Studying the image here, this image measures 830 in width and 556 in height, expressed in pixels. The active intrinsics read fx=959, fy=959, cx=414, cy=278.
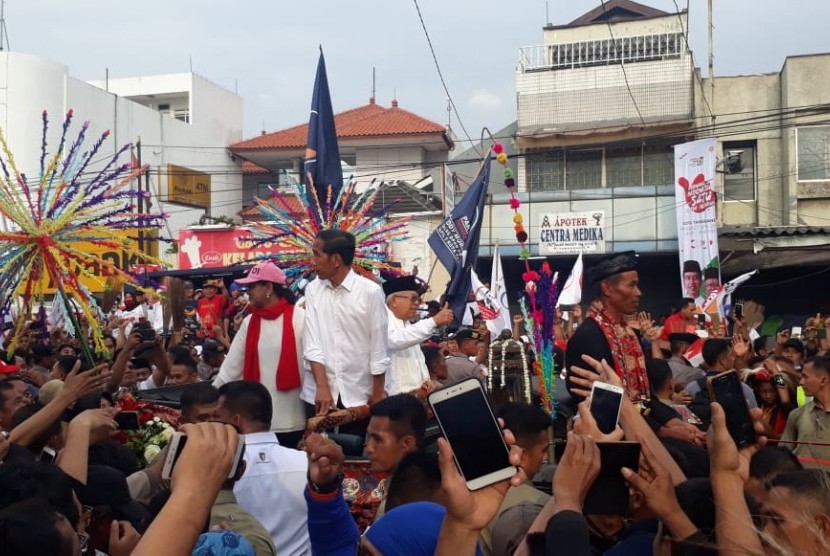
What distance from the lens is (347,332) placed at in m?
6.10

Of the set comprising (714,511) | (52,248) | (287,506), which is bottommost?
(287,506)

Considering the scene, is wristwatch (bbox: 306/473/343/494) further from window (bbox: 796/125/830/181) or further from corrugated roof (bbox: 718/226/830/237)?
window (bbox: 796/125/830/181)

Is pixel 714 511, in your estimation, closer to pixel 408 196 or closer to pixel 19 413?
pixel 19 413

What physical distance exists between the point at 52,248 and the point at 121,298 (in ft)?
29.3

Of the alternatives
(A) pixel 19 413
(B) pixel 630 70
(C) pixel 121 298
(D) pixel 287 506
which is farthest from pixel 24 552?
(B) pixel 630 70

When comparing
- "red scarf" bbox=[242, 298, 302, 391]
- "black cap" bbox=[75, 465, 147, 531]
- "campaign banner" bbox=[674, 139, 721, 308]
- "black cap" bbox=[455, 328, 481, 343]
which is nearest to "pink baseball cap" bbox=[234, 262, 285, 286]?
"red scarf" bbox=[242, 298, 302, 391]

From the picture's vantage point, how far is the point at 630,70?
25.2 metres

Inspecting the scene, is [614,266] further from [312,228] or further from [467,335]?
[467,335]

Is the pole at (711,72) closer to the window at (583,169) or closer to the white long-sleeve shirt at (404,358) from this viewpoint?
the window at (583,169)

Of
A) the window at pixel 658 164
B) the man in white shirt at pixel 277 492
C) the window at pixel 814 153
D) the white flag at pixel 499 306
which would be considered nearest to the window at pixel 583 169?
the window at pixel 658 164

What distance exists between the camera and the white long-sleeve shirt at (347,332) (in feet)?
19.9

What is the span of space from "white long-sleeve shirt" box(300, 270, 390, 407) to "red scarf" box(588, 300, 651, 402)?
5.17ft

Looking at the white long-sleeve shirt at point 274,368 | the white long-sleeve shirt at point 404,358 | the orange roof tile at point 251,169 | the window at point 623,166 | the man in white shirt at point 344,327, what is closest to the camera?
the man in white shirt at point 344,327

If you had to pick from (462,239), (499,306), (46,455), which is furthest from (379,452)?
(499,306)
